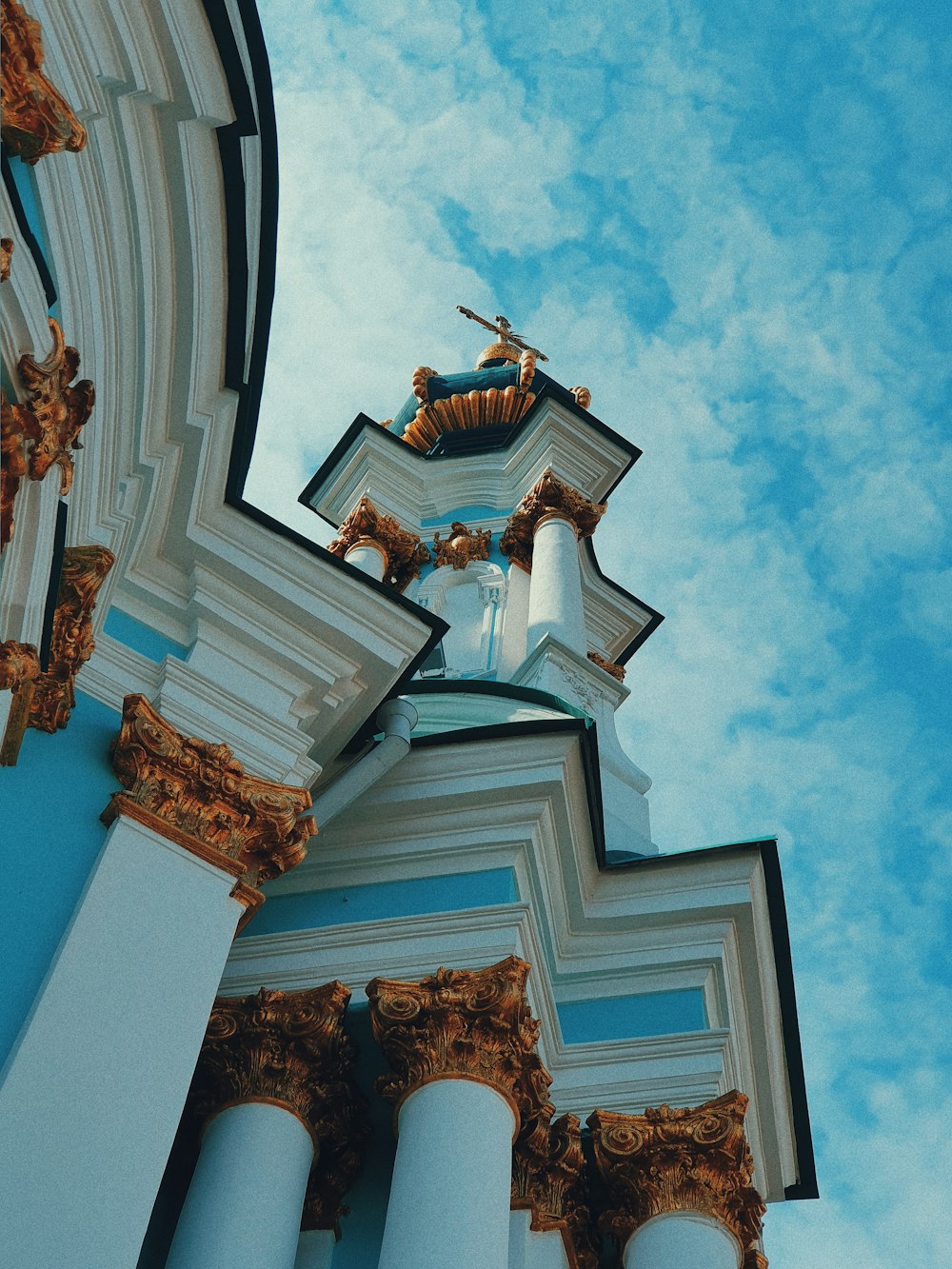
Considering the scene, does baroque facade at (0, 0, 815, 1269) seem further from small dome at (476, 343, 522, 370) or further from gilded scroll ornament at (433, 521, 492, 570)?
small dome at (476, 343, 522, 370)

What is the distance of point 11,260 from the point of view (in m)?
6.83

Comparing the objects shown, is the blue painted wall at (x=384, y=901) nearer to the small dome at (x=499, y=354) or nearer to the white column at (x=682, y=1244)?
the white column at (x=682, y=1244)

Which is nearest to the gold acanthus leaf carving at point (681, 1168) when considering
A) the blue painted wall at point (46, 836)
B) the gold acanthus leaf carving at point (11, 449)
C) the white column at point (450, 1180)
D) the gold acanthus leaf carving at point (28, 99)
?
the white column at point (450, 1180)

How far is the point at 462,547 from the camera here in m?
18.5

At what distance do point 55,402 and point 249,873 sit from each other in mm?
2552

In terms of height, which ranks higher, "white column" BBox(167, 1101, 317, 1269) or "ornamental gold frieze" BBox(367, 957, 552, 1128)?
"ornamental gold frieze" BBox(367, 957, 552, 1128)

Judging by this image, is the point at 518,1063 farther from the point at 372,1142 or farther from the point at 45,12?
the point at 45,12

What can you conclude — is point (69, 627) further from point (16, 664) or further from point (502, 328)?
point (502, 328)

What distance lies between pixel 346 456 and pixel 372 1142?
12.1 metres

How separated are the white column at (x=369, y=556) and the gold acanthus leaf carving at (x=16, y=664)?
10.6 m

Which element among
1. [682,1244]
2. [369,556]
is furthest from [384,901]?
[369,556]

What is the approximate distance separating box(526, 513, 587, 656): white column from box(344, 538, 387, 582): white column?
1.52 meters

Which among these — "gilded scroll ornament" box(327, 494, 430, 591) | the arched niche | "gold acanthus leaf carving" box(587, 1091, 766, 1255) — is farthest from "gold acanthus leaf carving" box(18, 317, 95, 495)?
"gilded scroll ornament" box(327, 494, 430, 591)

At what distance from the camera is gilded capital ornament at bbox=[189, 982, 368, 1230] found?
899cm
